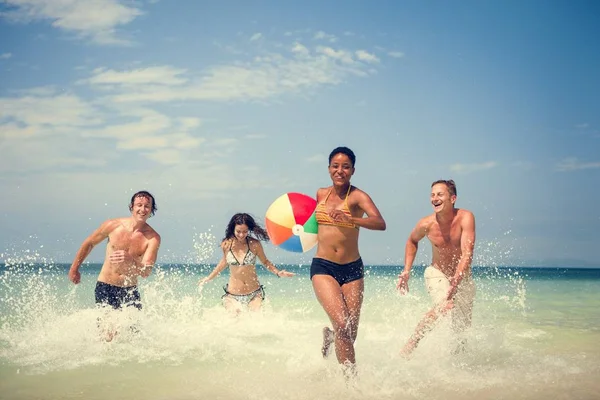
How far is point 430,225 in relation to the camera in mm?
6770

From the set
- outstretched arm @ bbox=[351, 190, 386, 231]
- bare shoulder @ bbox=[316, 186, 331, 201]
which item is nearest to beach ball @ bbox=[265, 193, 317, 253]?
bare shoulder @ bbox=[316, 186, 331, 201]

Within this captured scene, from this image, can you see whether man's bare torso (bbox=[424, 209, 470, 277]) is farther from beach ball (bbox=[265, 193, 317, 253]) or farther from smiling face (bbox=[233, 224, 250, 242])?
smiling face (bbox=[233, 224, 250, 242])

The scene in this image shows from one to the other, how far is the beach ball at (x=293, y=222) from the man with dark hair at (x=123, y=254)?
1.82m

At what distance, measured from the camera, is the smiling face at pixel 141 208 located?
294 inches

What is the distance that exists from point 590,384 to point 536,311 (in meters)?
8.00

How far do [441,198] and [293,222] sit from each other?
5.87 ft

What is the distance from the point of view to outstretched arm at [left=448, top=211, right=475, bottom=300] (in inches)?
239

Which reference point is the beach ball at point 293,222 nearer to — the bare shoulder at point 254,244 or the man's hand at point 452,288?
the man's hand at point 452,288

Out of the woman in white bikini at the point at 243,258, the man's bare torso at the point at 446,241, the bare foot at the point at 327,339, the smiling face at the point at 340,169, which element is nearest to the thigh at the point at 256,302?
the woman in white bikini at the point at 243,258

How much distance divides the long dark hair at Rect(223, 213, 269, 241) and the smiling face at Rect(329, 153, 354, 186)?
12.1 feet

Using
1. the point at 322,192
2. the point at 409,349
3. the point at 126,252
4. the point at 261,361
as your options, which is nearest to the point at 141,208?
the point at 126,252

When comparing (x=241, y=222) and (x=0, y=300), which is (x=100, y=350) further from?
(x=0, y=300)

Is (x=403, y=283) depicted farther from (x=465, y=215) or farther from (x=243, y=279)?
(x=243, y=279)

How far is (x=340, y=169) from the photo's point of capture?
565 centimetres
